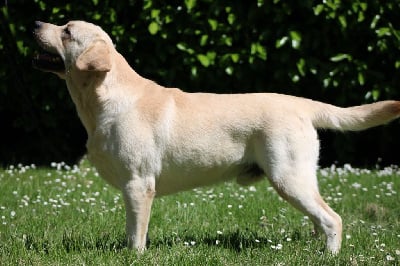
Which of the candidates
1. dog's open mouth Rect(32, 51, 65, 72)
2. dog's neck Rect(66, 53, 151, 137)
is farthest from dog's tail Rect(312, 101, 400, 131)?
dog's open mouth Rect(32, 51, 65, 72)

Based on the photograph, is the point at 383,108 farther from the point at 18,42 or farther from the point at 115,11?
the point at 18,42

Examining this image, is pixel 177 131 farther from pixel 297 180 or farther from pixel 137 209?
pixel 297 180

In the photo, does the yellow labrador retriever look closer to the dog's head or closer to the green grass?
the dog's head

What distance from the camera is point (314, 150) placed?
14.8ft

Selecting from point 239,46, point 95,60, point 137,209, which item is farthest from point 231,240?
point 239,46

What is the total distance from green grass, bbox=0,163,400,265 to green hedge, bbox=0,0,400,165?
112 centimetres

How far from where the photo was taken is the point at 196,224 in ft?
17.4

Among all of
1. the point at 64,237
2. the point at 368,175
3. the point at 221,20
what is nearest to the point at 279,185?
the point at 64,237

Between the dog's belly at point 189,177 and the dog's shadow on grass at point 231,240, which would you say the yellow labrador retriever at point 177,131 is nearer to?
the dog's belly at point 189,177

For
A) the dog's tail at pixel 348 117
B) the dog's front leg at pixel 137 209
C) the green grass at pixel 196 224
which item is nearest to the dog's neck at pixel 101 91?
the dog's front leg at pixel 137 209

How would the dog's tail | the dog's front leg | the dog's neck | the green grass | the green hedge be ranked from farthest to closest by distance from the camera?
the green hedge
the dog's tail
the dog's neck
the dog's front leg
the green grass

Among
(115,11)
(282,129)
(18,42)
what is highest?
(282,129)

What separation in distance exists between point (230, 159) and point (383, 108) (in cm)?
109

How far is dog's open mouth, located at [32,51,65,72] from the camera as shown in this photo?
179 inches
